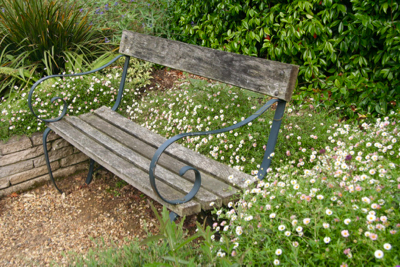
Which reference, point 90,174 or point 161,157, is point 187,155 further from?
point 90,174

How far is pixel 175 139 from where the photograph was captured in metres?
1.81

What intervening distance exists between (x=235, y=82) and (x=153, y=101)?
1.65m

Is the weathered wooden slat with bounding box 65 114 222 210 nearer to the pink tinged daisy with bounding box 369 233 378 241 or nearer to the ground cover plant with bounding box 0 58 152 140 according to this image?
the ground cover plant with bounding box 0 58 152 140

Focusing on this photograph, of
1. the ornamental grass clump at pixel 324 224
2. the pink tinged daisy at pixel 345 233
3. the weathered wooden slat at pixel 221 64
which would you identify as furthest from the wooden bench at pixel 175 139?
the pink tinged daisy at pixel 345 233

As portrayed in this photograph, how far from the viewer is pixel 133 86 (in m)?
4.02

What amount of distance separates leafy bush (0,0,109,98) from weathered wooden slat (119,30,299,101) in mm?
1285

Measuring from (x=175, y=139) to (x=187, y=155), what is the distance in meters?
0.60

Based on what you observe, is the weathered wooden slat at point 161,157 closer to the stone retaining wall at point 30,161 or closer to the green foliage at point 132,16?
the stone retaining wall at point 30,161

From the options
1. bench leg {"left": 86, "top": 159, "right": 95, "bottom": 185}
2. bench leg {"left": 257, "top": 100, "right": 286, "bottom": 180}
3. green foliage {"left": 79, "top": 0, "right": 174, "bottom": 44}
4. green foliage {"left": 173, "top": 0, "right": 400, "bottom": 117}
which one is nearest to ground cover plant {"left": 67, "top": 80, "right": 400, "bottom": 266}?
bench leg {"left": 257, "top": 100, "right": 286, "bottom": 180}

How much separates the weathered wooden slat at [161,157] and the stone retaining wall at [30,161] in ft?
1.64

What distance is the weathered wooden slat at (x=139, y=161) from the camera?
6.16 ft

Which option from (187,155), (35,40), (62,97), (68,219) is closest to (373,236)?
(187,155)

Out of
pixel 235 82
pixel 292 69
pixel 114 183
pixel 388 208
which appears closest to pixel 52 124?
pixel 114 183

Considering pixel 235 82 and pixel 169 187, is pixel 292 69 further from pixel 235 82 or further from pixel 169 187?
pixel 169 187
